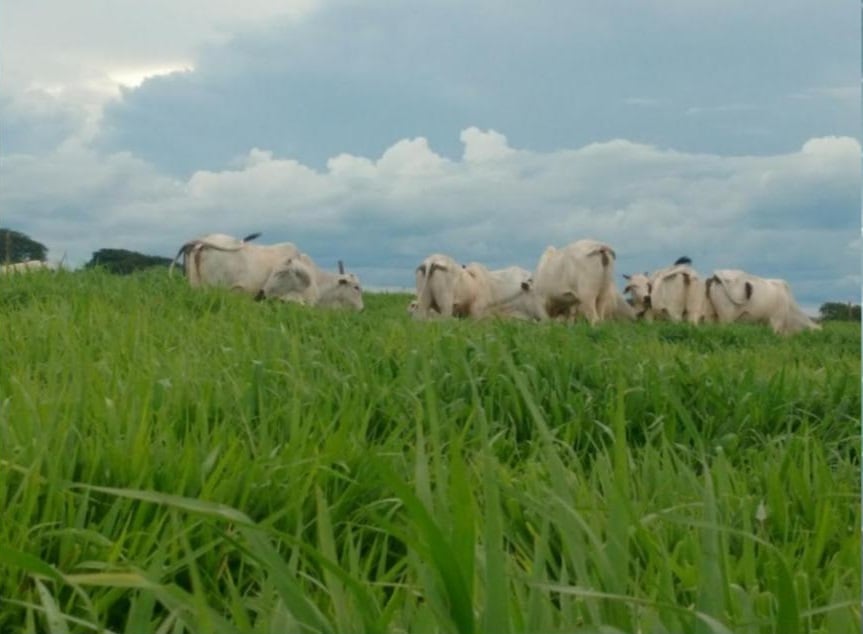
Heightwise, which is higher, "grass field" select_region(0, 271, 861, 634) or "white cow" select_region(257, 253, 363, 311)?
"white cow" select_region(257, 253, 363, 311)

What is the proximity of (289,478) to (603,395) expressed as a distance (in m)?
1.80

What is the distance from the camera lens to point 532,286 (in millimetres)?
17422

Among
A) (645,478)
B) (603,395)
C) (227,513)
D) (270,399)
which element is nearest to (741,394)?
(603,395)

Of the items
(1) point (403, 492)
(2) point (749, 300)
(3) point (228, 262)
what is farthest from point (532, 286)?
(1) point (403, 492)

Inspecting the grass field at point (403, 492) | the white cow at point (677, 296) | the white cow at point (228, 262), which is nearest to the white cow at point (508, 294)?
the white cow at point (677, 296)

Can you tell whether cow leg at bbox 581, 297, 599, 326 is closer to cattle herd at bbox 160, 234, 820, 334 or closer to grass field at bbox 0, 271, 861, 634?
cattle herd at bbox 160, 234, 820, 334

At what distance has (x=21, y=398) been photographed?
265cm

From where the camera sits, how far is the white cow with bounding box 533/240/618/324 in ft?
54.5

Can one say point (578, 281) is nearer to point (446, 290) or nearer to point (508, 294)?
point (508, 294)

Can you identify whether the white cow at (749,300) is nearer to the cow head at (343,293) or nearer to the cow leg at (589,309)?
the cow leg at (589,309)

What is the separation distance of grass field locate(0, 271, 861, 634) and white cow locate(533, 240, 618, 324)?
1154 cm

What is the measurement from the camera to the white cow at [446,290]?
53.2 feet

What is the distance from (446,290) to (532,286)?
5.95 feet

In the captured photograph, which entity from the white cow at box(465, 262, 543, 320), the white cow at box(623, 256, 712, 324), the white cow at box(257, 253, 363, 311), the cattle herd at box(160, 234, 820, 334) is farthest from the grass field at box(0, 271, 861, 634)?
the white cow at box(623, 256, 712, 324)
